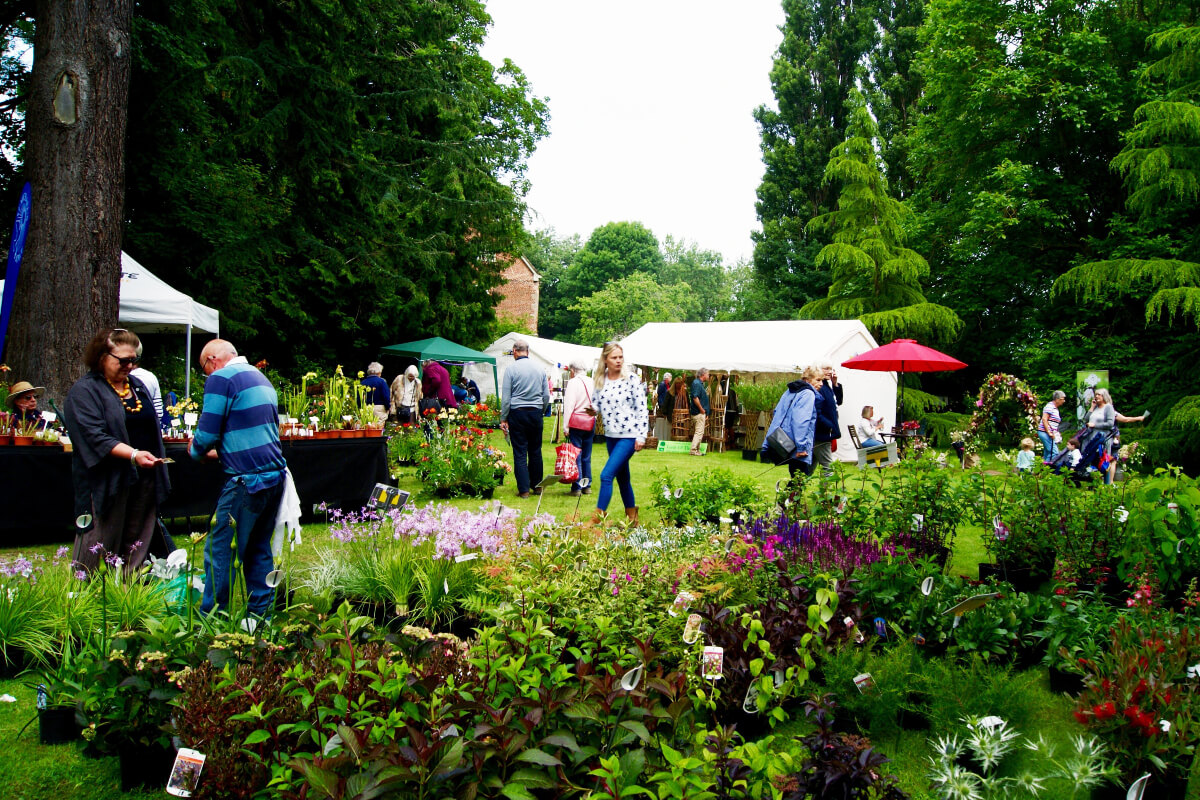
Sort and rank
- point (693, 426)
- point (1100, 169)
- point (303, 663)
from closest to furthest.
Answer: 1. point (303, 663)
2. point (693, 426)
3. point (1100, 169)

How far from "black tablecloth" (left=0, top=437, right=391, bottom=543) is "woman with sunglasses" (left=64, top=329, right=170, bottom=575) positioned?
55 centimetres

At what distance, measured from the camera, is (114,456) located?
4.26 metres

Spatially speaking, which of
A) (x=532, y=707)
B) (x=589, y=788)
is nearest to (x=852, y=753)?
(x=589, y=788)

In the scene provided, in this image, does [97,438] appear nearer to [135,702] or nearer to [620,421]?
[135,702]

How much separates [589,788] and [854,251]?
20601mm

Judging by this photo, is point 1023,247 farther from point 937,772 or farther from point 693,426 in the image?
point 937,772

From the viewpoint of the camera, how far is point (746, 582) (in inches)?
141

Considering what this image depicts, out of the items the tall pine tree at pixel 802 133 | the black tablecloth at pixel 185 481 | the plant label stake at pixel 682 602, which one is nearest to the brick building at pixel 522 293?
the tall pine tree at pixel 802 133

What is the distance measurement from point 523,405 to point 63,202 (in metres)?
4.55

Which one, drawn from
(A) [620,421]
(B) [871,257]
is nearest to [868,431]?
(A) [620,421]

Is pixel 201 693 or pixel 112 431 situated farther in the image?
pixel 112 431

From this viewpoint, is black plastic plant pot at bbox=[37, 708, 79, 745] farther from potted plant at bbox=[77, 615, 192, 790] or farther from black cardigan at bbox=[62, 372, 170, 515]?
black cardigan at bbox=[62, 372, 170, 515]

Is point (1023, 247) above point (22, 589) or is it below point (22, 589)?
above

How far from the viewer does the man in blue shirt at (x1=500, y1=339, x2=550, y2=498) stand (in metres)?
8.04
